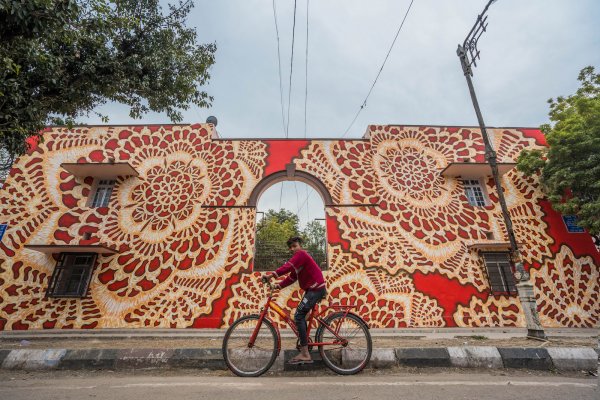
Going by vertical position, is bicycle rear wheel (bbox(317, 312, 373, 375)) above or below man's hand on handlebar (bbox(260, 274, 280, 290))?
below

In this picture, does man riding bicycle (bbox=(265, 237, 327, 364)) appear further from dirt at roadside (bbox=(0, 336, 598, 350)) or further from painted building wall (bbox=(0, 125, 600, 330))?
painted building wall (bbox=(0, 125, 600, 330))

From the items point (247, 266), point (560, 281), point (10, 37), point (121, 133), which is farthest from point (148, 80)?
point (560, 281)

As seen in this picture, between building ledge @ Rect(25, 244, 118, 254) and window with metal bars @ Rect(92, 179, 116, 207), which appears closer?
building ledge @ Rect(25, 244, 118, 254)

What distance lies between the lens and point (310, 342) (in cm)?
363

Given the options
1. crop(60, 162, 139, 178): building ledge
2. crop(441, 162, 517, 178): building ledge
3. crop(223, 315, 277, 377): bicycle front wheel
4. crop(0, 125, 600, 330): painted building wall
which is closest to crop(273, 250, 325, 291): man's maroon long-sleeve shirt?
crop(223, 315, 277, 377): bicycle front wheel

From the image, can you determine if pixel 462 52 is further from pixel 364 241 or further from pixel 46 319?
pixel 46 319

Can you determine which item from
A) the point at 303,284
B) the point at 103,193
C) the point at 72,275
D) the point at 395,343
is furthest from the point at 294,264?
the point at 103,193

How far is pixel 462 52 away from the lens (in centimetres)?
709

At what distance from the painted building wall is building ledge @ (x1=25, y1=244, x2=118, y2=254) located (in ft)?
0.86

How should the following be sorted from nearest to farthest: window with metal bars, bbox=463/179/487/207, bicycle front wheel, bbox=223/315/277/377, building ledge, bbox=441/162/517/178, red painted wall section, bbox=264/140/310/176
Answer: bicycle front wheel, bbox=223/315/277/377 → building ledge, bbox=441/162/517/178 → window with metal bars, bbox=463/179/487/207 → red painted wall section, bbox=264/140/310/176

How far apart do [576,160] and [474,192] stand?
283cm

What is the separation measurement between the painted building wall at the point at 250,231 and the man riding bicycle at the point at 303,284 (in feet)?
15.6

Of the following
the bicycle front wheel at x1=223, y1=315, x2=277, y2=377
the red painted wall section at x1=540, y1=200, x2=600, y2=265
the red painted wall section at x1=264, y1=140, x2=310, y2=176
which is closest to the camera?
the bicycle front wheel at x1=223, y1=315, x2=277, y2=377

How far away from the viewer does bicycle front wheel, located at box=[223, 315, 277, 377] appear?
3.53 metres
